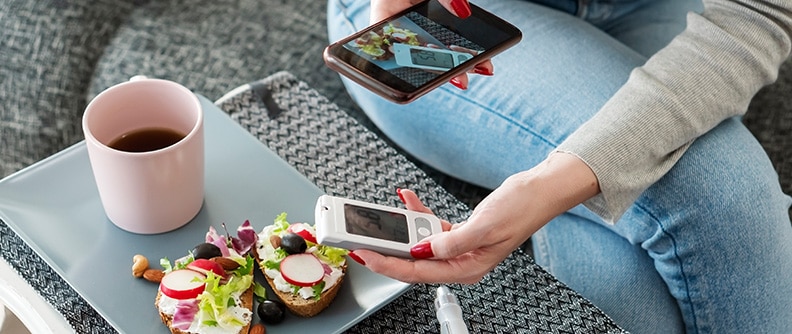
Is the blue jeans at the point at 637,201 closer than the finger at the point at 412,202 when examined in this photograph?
No

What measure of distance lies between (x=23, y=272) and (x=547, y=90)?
60 centimetres

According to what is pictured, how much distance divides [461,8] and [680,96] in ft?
0.88

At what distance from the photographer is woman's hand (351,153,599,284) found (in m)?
0.71

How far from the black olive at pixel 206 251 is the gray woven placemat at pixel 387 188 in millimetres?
145

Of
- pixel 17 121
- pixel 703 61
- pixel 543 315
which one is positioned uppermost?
pixel 703 61

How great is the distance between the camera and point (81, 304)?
76cm

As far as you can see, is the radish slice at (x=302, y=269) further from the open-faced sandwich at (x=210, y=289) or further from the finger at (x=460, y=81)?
the finger at (x=460, y=81)

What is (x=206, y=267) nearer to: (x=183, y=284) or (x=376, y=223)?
(x=183, y=284)

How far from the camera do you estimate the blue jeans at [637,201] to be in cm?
92

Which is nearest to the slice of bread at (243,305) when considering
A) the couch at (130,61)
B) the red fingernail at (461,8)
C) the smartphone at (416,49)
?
the smartphone at (416,49)

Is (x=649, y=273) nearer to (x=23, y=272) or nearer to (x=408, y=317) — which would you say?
(x=408, y=317)

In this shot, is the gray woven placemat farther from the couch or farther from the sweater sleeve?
the couch

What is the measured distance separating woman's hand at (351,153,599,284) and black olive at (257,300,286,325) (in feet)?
0.26

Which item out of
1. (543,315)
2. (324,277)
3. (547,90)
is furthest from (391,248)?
(547,90)
